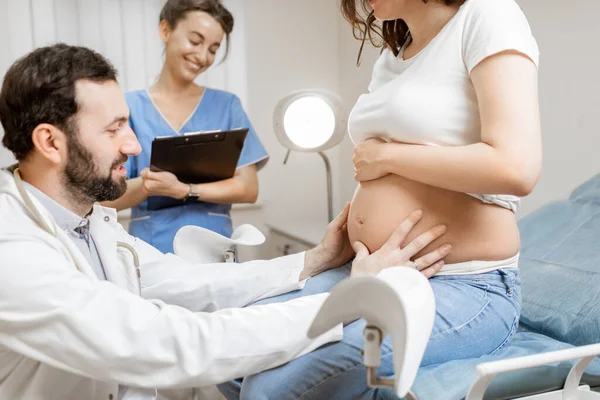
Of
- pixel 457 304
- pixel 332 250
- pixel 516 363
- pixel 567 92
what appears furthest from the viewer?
pixel 567 92

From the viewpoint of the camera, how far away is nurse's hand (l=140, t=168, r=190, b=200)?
85.4 inches

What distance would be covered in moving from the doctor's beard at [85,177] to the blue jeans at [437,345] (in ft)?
1.44

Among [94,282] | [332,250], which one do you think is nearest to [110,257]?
[94,282]

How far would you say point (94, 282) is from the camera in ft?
3.43

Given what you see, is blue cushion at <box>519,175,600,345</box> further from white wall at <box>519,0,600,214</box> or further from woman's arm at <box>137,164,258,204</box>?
woman's arm at <box>137,164,258,204</box>

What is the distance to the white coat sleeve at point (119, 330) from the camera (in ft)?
3.26

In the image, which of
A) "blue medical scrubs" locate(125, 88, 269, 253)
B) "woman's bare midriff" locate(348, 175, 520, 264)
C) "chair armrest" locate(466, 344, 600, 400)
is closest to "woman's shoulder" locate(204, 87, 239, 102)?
"blue medical scrubs" locate(125, 88, 269, 253)

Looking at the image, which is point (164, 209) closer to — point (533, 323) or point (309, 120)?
point (309, 120)

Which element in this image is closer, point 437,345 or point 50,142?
point 437,345

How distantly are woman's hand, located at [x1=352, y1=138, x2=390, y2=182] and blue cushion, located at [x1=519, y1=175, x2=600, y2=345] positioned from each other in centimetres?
52

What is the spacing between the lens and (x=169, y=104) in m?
2.47

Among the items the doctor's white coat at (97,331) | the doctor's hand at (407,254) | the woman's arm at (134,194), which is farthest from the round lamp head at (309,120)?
the doctor's white coat at (97,331)

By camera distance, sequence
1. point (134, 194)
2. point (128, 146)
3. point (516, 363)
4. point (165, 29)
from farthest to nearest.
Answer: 1. point (165, 29)
2. point (134, 194)
3. point (128, 146)
4. point (516, 363)

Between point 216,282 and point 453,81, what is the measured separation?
2.06 ft
